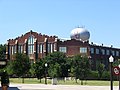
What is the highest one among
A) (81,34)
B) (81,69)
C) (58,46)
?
(81,34)

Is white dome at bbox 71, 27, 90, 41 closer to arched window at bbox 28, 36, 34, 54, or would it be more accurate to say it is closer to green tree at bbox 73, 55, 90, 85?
arched window at bbox 28, 36, 34, 54

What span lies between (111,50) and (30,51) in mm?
26921

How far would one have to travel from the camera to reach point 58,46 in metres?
110

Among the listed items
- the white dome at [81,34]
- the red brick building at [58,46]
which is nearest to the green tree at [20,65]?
the red brick building at [58,46]

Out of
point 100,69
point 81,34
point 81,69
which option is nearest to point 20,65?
point 81,69

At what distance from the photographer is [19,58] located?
73.1 m

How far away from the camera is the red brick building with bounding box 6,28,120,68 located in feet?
365

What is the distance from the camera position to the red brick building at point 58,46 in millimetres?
111250

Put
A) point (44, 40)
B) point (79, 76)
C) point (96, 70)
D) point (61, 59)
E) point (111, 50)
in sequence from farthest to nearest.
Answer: point (111, 50), point (44, 40), point (96, 70), point (61, 59), point (79, 76)

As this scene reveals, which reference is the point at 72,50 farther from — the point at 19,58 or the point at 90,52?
the point at 19,58

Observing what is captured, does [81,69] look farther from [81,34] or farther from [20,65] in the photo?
[81,34]

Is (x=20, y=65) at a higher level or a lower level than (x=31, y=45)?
lower

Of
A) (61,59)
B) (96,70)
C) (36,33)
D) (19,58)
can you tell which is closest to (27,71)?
(19,58)

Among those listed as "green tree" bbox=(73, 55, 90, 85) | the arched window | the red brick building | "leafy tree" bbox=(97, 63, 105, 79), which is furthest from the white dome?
"green tree" bbox=(73, 55, 90, 85)
